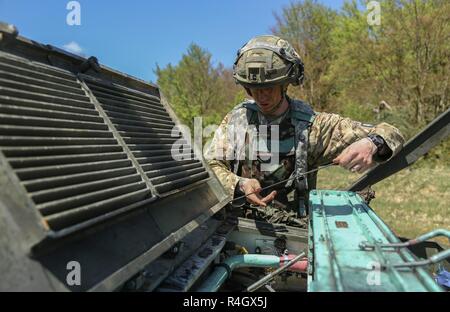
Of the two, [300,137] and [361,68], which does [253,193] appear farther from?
[361,68]

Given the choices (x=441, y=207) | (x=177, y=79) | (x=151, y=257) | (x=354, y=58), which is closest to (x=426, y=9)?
(x=354, y=58)

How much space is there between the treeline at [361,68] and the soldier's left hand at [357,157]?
668 cm

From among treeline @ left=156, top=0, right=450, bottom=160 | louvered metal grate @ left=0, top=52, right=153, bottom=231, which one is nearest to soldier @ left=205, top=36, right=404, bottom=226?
louvered metal grate @ left=0, top=52, right=153, bottom=231

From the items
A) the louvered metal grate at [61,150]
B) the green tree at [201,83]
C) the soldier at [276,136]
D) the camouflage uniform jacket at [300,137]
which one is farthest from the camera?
the green tree at [201,83]

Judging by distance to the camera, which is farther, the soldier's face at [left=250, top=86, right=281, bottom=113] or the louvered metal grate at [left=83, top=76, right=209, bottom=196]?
the soldier's face at [left=250, top=86, right=281, bottom=113]

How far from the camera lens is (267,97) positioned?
11.5 ft

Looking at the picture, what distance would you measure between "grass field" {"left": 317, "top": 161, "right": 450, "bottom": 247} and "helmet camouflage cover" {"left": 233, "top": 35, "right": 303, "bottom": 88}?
4.83 meters

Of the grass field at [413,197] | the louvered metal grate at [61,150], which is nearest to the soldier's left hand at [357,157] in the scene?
the louvered metal grate at [61,150]

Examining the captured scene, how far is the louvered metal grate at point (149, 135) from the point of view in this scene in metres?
2.24

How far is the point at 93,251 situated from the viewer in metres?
1.56

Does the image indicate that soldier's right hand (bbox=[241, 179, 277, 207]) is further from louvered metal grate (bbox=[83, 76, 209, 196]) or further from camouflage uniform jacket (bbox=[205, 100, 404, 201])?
camouflage uniform jacket (bbox=[205, 100, 404, 201])

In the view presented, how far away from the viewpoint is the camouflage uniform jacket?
140 inches

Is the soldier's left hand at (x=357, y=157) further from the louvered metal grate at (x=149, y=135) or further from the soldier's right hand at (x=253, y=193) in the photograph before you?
the louvered metal grate at (x=149, y=135)

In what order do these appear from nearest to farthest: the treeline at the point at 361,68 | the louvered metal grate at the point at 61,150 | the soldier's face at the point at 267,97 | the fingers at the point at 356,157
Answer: the louvered metal grate at the point at 61,150
the fingers at the point at 356,157
the soldier's face at the point at 267,97
the treeline at the point at 361,68
